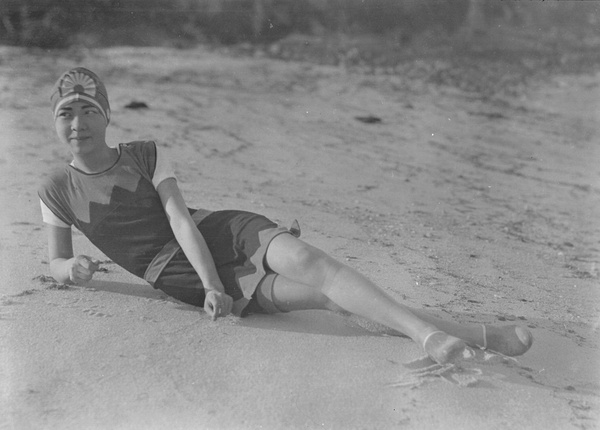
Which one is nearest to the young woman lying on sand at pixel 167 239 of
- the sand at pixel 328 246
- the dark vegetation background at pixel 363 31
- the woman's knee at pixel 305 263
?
the woman's knee at pixel 305 263

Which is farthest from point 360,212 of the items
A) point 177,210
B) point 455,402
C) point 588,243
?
point 455,402

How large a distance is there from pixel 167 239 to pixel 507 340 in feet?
3.86

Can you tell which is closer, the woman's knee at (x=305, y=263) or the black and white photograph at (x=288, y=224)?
the black and white photograph at (x=288, y=224)

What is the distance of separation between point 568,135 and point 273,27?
9.57 ft

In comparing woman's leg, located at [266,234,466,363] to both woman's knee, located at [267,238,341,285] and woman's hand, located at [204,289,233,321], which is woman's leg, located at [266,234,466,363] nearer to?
woman's knee, located at [267,238,341,285]

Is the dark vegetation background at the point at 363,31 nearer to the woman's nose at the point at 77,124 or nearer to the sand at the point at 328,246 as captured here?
the sand at the point at 328,246

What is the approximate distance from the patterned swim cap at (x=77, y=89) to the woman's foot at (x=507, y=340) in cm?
150

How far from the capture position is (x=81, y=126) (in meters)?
2.59

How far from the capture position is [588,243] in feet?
13.9

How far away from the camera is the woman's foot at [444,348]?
220cm

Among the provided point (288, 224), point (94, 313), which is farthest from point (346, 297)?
point (288, 224)

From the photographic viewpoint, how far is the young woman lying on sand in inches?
96.5

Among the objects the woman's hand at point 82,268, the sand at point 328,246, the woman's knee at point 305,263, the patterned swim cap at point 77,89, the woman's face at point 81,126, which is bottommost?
the sand at point 328,246

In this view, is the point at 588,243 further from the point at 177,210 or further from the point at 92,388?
the point at 92,388
